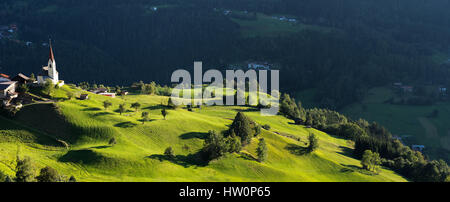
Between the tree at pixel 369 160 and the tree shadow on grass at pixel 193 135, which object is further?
the tree at pixel 369 160

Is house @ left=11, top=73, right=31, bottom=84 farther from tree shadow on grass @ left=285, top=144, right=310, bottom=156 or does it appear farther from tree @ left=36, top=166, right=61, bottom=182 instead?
tree shadow on grass @ left=285, top=144, right=310, bottom=156

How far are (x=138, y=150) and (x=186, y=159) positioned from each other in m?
11.3

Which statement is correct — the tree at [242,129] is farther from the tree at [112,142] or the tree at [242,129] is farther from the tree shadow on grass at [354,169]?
the tree at [112,142]

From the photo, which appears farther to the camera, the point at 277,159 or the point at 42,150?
the point at 277,159

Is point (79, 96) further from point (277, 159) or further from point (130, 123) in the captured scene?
point (277, 159)

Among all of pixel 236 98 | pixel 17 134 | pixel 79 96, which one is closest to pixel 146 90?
pixel 236 98

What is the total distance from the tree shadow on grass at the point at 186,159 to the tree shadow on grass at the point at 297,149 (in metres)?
30.3

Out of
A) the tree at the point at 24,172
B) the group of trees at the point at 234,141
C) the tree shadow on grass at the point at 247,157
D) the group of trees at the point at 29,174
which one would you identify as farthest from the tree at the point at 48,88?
the tree shadow on grass at the point at 247,157

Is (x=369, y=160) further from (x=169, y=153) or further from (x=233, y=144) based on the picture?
(x=169, y=153)

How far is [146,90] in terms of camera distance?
149 m

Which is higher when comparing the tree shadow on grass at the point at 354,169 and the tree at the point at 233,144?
the tree at the point at 233,144

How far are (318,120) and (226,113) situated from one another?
56.0 metres

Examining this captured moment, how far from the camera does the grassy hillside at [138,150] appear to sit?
69.2m

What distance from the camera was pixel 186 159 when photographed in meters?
79.2
